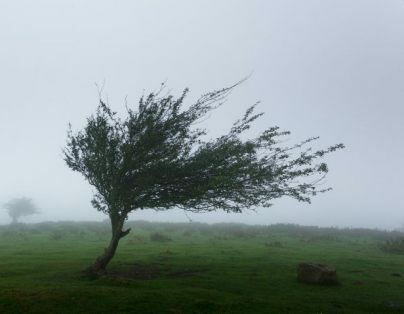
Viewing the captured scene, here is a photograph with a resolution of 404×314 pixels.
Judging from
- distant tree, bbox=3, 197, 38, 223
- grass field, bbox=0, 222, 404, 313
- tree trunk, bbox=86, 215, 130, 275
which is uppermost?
distant tree, bbox=3, 197, 38, 223

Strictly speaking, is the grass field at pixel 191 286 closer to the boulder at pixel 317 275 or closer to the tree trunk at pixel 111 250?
the boulder at pixel 317 275

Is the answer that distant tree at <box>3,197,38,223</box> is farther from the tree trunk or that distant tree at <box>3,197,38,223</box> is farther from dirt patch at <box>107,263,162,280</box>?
the tree trunk

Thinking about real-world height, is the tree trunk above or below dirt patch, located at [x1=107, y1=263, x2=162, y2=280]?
above

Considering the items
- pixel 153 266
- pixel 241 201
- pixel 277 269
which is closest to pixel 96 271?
pixel 153 266

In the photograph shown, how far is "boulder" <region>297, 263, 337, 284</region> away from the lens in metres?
23.8

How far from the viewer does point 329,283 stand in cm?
2378

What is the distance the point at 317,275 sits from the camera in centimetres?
2397

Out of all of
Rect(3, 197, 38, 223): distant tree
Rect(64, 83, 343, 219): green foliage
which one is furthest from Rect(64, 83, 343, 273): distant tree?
Rect(3, 197, 38, 223): distant tree

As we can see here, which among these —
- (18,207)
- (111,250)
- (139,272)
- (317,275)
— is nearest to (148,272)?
(139,272)

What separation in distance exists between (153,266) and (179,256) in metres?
6.46

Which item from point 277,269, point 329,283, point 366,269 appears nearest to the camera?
point 329,283

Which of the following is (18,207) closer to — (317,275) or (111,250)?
(111,250)

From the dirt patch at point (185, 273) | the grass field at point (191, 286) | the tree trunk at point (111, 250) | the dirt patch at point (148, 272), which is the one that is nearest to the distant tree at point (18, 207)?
the grass field at point (191, 286)

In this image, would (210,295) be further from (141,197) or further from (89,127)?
(89,127)
